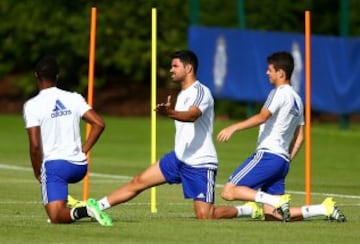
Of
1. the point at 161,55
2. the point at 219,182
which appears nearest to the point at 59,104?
the point at 219,182

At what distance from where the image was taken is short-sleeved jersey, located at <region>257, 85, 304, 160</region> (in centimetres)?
1622

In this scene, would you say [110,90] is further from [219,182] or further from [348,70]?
[219,182]

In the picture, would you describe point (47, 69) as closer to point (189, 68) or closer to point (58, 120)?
point (58, 120)

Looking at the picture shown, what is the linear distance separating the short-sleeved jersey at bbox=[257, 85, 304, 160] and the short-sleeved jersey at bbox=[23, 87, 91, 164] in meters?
1.97

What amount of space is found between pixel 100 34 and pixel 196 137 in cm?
3121

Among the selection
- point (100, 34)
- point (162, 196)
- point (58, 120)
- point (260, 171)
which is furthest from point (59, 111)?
point (100, 34)

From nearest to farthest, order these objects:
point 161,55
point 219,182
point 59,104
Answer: point 59,104 < point 219,182 < point 161,55

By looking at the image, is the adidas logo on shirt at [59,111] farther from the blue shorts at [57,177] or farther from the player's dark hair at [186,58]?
the player's dark hair at [186,58]

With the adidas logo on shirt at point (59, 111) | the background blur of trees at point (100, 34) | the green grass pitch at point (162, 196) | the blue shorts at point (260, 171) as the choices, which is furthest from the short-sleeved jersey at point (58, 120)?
the background blur of trees at point (100, 34)

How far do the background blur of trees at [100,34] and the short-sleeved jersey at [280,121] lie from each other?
2792 cm

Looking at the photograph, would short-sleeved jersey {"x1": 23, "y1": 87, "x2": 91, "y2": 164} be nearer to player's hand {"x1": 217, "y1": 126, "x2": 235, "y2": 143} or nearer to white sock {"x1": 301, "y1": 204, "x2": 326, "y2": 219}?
player's hand {"x1": 217, "y1": 126, "x2": 235, "y2": 143}

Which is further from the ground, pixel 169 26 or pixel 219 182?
pixel 169 26

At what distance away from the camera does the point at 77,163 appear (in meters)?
15.6

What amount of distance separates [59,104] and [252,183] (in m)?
2.19
